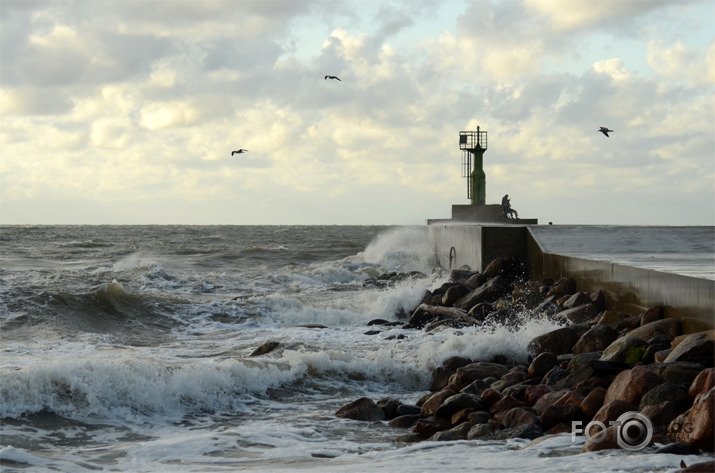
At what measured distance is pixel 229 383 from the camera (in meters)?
8.23

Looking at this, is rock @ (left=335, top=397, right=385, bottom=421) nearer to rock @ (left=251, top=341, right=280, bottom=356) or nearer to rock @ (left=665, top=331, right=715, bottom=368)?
rock @ (left=665, top=331, right=715, bottom=368)

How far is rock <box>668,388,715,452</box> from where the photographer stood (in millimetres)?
4801

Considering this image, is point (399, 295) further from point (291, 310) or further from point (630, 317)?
point (630, 317)

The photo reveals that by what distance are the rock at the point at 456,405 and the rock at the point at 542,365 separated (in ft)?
3.05

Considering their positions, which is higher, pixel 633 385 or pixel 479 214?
pixel 479 214

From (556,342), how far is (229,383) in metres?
3.66

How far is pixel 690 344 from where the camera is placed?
610 cm

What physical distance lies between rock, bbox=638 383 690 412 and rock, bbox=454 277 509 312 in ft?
23.3

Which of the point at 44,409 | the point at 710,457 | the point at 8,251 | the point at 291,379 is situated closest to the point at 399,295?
the point at 291,379

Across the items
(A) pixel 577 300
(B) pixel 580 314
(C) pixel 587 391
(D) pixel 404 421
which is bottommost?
(D) pixel 404 421

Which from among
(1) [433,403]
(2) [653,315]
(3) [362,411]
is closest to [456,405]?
(1) [433,403]

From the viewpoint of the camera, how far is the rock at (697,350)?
591 cm

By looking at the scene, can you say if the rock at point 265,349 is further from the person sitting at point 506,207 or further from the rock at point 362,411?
the person sitting at point 506,207

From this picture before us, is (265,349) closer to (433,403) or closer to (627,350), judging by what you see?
(433,403)
